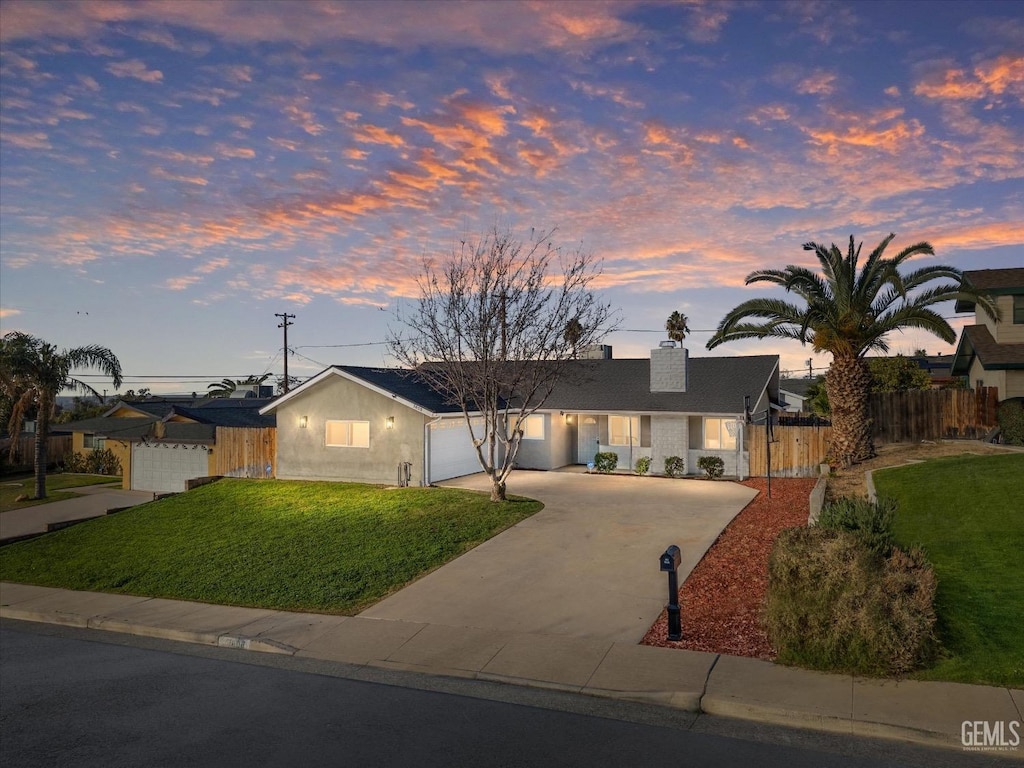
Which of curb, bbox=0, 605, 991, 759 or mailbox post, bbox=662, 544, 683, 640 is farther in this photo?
mailbox post, bbox=662, 544, 683, 640

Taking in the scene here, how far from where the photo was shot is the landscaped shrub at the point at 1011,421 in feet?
73.0

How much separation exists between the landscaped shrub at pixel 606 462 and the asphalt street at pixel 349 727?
59.8 ft

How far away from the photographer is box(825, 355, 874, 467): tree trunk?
22312mm

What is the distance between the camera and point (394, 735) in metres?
6.98

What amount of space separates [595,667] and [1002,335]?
25.0 metres

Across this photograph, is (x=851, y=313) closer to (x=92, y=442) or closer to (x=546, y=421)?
(x=546, y=421)

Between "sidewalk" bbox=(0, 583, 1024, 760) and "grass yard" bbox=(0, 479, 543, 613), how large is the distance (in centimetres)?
108

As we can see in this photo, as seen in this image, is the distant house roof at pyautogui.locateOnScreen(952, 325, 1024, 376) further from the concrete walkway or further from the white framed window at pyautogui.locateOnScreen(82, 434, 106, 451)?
the white framed window at pyautogui.locateOnScreen(82, 434, 106, 451)

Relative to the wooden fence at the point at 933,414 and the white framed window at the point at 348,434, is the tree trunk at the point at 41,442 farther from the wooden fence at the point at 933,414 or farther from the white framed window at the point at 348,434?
the wooden fence at the point at 933,414

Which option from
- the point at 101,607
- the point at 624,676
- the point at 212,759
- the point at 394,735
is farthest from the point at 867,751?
the point at 101,607

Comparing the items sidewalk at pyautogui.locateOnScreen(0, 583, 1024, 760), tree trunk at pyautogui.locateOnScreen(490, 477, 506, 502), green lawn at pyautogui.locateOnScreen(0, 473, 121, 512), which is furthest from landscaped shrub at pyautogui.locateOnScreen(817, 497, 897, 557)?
green lawn at pyautogui.locateOnScreen(0, 473, 121, 512)

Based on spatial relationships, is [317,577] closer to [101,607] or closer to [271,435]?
[101,607]

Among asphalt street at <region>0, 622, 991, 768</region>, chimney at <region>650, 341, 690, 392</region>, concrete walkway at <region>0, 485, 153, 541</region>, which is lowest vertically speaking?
concrete walkway at <region>0, 485, 153, 541</region>

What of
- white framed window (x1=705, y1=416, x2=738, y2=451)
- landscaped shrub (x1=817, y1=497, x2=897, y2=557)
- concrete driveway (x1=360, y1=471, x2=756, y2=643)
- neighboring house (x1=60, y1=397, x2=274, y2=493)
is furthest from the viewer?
neighboring house (x1=60, y1=397, x2=274, y2=493)
